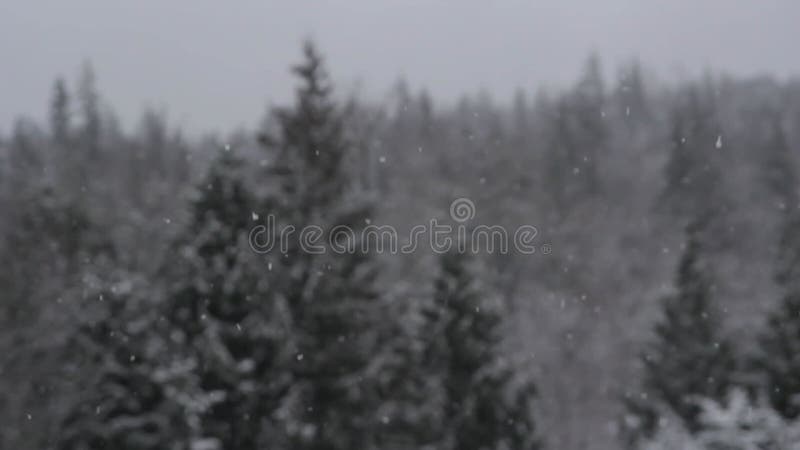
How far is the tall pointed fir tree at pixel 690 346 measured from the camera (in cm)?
2050

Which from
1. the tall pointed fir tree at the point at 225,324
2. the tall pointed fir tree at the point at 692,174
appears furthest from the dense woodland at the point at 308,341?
the tall pointed fir tree at the point at 692,174

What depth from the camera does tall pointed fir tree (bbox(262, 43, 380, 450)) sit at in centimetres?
1392

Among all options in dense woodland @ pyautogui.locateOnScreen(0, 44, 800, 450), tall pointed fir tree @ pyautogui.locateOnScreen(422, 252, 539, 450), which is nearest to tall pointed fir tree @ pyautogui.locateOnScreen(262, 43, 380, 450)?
dense woodland @ pyautogui.locateOnScreen(0, 44, 800, 450)

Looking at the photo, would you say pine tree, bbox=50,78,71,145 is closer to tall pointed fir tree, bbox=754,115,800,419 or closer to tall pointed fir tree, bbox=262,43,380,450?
tall pointed fir tree, bbox=262,43,380,450

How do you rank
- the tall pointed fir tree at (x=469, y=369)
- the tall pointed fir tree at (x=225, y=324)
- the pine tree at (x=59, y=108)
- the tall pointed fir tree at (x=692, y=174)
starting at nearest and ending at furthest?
the tall pointed fir tree at (x=225, y=324) < the tall pointed fir tree at (x=469, y=369) < the pine tree at (x=59, y=108) < the tall pointed fir tree at (x=692, y=174)

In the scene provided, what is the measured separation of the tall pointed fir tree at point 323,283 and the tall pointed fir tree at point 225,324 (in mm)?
A: 555

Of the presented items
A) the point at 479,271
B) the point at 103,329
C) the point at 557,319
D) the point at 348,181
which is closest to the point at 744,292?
the point at 557,319

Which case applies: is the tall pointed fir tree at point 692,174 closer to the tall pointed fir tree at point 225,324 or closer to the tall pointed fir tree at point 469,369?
the tall pointed fir tree at point 469,369

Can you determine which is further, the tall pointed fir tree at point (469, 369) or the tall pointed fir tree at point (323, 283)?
the tall pointed fir tree at point (469, 369)

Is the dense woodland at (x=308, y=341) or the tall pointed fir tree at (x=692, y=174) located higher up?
the tall pointed fir tree at (x=692, y=174)

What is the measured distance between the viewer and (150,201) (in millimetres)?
55031

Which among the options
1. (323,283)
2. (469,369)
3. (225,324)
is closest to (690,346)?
(469,369)

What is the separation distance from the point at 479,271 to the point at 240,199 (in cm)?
642

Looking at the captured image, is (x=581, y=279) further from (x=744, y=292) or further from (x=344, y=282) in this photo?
(x=344, y=282)
